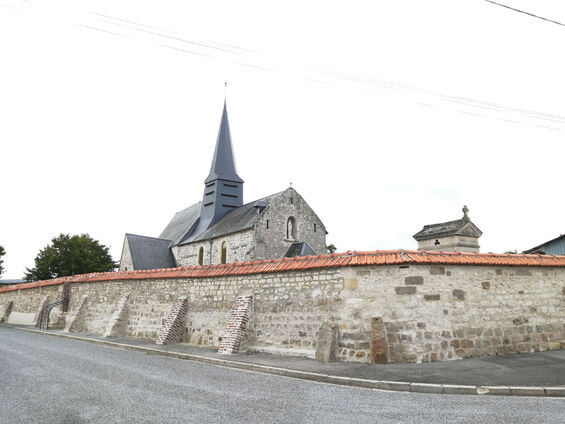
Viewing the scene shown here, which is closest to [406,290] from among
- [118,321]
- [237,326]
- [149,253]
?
[237,326]

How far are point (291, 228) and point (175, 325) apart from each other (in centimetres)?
1872

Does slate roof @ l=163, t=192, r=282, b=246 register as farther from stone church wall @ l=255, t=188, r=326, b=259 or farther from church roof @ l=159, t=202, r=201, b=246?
stone church wall @ l=255, t=188, r=326, b=259

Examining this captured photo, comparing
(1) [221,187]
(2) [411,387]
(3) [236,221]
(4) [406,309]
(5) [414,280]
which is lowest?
(2) [411,387]

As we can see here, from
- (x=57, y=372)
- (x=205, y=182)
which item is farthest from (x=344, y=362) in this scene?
(x=205, y=182)

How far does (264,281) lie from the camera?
11.4 meters

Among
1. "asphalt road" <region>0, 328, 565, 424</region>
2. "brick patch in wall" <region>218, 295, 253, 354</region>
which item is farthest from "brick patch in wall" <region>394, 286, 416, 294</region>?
"brick patch in wall" <region>218, 295, 253, 354</region>

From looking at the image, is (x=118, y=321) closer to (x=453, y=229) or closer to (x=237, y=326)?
(x=237, y=326)

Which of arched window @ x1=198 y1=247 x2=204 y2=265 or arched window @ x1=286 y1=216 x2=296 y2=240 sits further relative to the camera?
arched window @ x1=198 y1=247 x2=204 y2=265

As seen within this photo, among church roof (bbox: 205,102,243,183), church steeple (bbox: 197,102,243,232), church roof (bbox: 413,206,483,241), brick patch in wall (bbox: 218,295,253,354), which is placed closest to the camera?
brick patch in wall (bbox: 218,295,253,354)

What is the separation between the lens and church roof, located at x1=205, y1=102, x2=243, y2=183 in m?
40.2

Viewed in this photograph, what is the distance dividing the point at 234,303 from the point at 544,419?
831cm

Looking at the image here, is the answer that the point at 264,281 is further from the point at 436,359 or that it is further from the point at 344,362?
the point at 436,359

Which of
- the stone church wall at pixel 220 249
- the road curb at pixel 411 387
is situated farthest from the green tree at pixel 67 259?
the road curb at pixel 411 387

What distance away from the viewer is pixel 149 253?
37.6m
